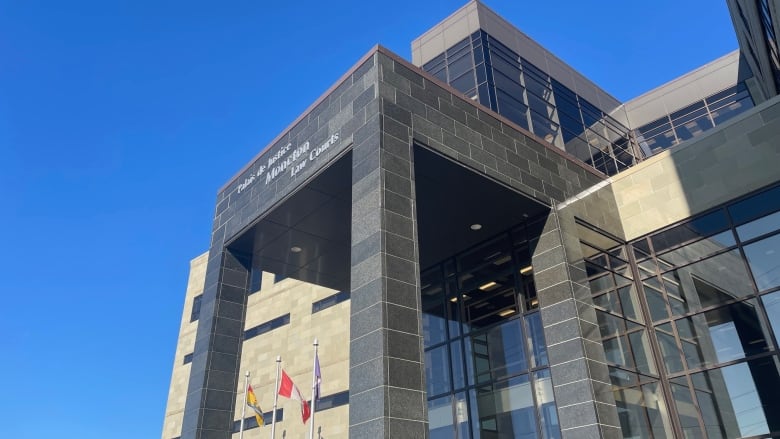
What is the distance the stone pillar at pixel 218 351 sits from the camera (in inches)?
712

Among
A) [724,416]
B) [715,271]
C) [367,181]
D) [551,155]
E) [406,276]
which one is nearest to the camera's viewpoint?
[406,276]

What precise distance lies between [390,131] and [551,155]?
801 cm

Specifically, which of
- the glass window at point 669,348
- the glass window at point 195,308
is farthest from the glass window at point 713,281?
the glass window at point 195,308

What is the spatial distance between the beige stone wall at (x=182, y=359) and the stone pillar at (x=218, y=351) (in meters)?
37.2

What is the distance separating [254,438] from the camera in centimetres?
4341

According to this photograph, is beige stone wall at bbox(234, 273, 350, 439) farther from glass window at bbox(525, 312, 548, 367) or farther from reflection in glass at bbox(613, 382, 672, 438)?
reflection in glass at bbox(613, 382, 672, 438)

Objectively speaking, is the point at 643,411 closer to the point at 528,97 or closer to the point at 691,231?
the point at 691,231

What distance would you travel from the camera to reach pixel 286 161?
19.5 meters

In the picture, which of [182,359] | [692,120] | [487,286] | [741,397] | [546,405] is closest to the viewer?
[741,397]

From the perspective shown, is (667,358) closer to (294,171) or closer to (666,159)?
(666,159)

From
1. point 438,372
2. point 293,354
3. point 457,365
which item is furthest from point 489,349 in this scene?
point 293,354

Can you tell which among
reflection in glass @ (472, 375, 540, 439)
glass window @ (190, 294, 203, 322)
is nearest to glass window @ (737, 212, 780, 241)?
reflection in glass @ (472, 375, 540, 439)

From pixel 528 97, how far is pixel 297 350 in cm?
2626

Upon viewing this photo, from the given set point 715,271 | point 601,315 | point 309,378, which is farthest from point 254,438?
point 715,271
